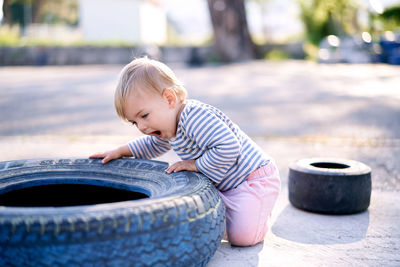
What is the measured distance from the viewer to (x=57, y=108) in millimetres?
6980

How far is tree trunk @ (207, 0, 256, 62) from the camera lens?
50.4 ft

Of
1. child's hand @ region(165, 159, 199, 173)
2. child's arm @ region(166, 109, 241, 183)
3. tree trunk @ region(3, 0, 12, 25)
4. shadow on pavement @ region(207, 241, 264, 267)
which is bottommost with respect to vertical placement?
shadow on pavement @ region(207, 241, 264, 267)

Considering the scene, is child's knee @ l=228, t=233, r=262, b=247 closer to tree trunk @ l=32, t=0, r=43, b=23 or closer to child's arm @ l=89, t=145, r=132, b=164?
child's arm @ l=89, t=145, r=132, b=164

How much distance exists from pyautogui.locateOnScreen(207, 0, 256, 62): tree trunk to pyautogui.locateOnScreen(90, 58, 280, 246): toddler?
540 inches

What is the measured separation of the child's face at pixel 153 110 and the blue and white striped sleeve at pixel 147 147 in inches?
13.3

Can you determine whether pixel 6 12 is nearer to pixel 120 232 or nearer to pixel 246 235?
pixel 246 235

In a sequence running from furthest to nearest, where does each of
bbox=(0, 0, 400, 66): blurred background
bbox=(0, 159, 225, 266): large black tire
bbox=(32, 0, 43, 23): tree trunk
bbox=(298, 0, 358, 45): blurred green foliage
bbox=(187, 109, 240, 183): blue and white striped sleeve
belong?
bbox=(32, 0, 43, 23): tree trunk < bbox=(298, 0, 358, 45): blurred green foliage < bbox=(0, 0, 400, 66): blurred background < bbox=(187, 109, 240, 183): blue and white striped sleeve < bbox=(0, 159, 225, 266): large black tire

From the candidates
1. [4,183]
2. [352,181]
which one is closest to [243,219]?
[352,181]

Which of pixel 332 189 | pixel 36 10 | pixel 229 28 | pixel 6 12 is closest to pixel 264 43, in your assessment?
pixel 229 28

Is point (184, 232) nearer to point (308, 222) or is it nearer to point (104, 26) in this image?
point (308, 222)

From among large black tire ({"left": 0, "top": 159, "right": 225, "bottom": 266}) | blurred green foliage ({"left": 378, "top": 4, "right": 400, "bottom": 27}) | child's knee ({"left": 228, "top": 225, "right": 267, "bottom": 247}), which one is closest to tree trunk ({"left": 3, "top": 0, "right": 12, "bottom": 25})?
blurred green foliage ({"left": 378, "top": 4, "right": 400, "bottom": 27})

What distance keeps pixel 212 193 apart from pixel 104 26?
34.4 meters

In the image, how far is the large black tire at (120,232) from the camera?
1.42 metres

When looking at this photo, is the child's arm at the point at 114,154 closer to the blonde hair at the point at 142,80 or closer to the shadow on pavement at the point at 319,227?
the blonde hair at the point at 142,80
